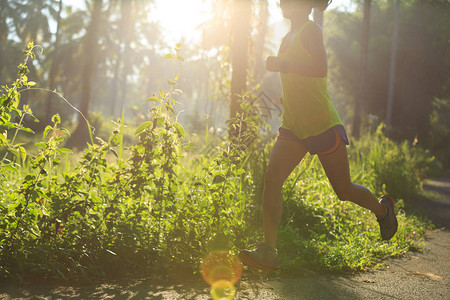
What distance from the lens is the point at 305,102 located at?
3.39 metres

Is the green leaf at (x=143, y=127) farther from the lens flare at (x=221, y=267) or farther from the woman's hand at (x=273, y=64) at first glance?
the lens flare at (x=221, y=267)

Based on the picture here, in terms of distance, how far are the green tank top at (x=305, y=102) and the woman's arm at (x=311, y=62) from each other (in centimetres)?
5

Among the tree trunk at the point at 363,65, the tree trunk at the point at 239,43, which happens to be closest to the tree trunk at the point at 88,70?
the tree trunk at the point at 363,65

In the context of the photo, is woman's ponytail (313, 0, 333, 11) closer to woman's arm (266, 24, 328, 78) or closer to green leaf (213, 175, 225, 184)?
woman's arm (266, 24, 328, 78)

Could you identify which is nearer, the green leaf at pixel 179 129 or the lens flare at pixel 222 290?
the lens flare at pixel 222 290

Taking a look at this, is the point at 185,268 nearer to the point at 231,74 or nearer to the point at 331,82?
the point at 231,74

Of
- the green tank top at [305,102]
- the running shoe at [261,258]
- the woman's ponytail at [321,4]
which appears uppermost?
the woman's ponytail at [321,4]

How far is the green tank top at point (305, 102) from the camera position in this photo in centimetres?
335

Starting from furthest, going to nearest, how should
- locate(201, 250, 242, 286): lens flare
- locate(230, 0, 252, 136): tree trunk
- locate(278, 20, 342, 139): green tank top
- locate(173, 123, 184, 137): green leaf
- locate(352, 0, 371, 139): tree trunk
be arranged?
1. locate(352, 0, 371, 139): tree trunk
2. locate(230, 0, 252, 136): tree trunk
3. locate(173, 123, 184, 137): green leaf
4. locate(201, 250, 242, 286): lens flare
5. locate(278, 20, 342, 139): green tank top

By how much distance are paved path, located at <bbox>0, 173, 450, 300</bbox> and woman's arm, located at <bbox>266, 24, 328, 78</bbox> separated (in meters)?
1.54

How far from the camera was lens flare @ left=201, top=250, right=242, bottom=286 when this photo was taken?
3486 millimetres

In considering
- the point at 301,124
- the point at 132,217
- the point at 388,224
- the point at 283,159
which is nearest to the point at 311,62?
the point at 301,124

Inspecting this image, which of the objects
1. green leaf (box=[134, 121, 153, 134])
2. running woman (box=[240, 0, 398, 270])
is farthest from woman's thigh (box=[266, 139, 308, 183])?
green leaf (box=[134, 121, 153, 134])

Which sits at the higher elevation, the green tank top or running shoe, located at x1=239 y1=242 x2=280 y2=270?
the green tank top
